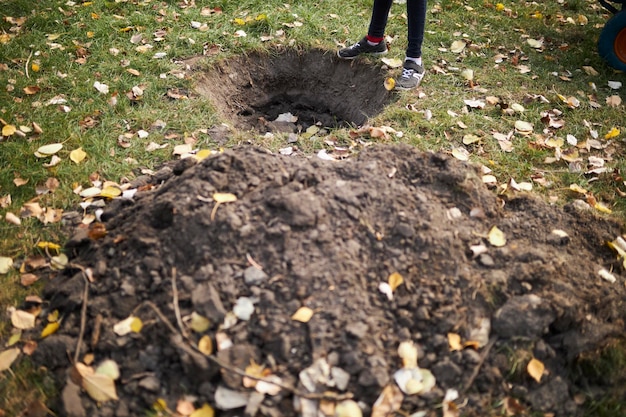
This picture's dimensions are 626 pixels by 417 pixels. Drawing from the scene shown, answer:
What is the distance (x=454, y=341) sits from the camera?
208 centimetres

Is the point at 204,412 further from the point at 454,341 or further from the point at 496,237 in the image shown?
the point at 496,237

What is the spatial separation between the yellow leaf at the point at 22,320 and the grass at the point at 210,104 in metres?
0.06

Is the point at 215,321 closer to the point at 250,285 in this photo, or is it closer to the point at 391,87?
the point at 250,285

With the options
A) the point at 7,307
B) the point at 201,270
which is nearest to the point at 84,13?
the point at 7,307

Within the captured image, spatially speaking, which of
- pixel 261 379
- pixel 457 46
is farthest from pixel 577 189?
pixel 261 379

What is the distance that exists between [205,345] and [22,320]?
0.97 m

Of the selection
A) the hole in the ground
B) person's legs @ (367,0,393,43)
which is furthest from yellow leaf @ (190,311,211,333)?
person's legs @ (367,0,393,43)

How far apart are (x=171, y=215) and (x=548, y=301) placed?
1.76 meters

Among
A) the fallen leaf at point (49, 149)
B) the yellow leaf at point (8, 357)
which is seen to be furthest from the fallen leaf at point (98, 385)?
the fallen leaf at point (49, 149)

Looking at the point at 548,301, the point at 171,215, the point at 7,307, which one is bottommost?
the point at 7,307

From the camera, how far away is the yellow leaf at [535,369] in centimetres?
207

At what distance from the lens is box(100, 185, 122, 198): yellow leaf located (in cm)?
287

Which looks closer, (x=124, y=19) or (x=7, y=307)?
(x=7, y=307)

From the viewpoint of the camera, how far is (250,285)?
82.2 inches
